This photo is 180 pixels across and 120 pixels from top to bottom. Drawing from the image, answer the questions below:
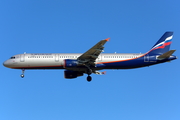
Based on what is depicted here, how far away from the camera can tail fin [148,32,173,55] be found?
59000 mm

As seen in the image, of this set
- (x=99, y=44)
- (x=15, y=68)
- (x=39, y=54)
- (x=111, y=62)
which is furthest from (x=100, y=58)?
(x=15, y=68)

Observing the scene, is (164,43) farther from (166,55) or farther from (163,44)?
(166,55)


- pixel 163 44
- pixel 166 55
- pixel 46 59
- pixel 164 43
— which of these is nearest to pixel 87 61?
pixel 46 59

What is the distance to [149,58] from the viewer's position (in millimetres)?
57469

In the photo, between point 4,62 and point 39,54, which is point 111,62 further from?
point 4,62

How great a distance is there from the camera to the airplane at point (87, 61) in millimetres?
55191

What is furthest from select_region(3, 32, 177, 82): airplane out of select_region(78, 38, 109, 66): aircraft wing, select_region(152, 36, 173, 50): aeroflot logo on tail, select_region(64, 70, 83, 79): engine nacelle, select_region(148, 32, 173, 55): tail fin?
select_region(64, 70, 83, 79): engine nacelle

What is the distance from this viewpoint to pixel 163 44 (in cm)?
5959

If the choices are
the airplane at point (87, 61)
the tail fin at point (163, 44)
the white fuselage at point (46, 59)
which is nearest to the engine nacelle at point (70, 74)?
the airplane at point (87, 61)

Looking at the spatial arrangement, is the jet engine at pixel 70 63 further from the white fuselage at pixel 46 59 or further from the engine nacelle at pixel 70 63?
the white fuselage at pixel 46 59

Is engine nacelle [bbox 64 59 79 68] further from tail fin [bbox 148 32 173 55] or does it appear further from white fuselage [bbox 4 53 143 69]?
tail fin [bbox 148 32 173 55]

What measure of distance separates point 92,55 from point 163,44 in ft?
45.0

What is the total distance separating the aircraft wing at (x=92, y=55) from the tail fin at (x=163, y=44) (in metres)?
10.3

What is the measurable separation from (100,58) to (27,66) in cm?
1229
